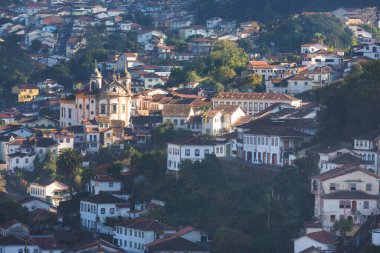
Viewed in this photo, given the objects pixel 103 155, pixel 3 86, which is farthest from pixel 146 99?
pixel 3 86

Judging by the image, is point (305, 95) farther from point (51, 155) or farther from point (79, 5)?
point (79, 5)

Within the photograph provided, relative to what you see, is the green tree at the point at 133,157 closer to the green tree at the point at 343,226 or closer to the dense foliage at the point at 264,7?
the green tree at the point at 343,226

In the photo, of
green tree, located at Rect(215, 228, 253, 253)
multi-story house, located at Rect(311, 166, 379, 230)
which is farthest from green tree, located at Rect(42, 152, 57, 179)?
multi-story house, located at Rect(311, 166, 379, 230)

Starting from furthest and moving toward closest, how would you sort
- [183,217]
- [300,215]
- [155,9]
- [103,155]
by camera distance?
[155,9] → [103,155] → [183,217] → [300,215]

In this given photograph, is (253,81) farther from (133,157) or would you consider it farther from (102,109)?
(133,157)

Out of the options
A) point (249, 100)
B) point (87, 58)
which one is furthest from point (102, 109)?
point (87, 58)

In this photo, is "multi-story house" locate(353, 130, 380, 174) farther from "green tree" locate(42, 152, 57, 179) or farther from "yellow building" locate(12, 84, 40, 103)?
"yellow building" locate(12, 84, 40, 103)
